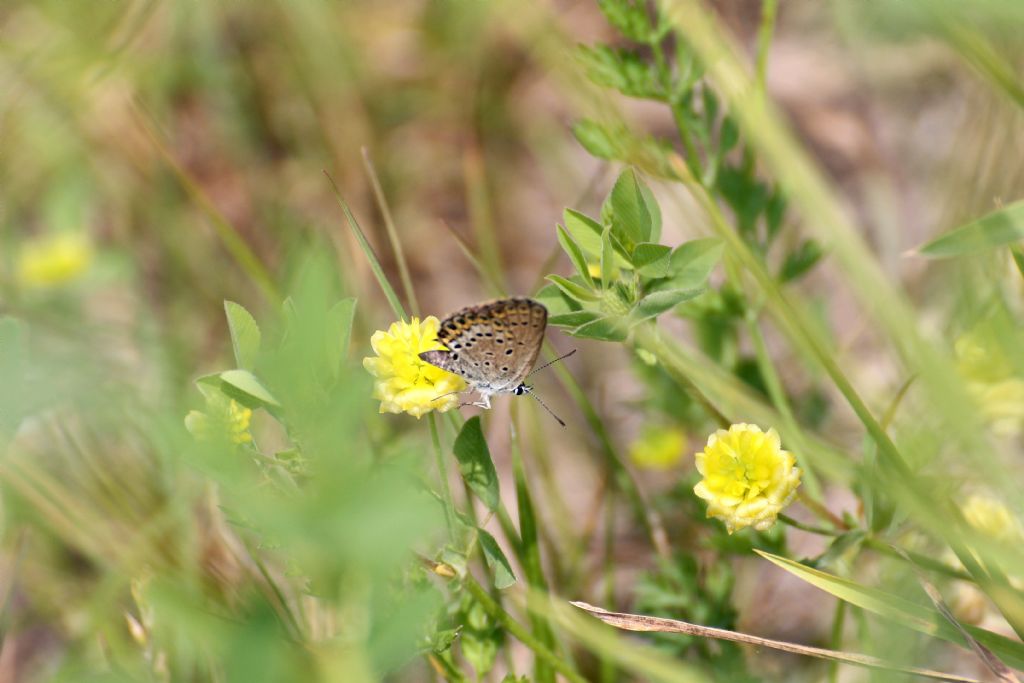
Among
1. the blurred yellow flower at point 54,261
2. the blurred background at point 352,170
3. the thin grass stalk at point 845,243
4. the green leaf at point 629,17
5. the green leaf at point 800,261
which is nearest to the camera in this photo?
the thin grass stalk at point 845,243

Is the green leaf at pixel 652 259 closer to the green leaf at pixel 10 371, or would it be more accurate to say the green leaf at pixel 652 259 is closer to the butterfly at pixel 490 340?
the butterfly at pixel 490 340

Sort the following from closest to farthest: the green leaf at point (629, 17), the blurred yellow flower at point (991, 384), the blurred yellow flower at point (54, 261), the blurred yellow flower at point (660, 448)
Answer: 1. the blurred yellow flower at point (991, 384)
2. the green leaf at point (629, 17)
3. the blurred yellow flower at point (660, 448)
4. the blurred yellow flower at point (54, 261)

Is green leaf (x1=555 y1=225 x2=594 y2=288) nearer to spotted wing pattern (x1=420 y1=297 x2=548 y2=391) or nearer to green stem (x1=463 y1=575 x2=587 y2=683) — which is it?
spotted wing pattern (x1=420 y1=297 x2=548 y2=391)

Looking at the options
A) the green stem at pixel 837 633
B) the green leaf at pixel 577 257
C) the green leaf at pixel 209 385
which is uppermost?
the green leaf at pixel 209 385

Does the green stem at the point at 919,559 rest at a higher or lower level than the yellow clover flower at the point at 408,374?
lower

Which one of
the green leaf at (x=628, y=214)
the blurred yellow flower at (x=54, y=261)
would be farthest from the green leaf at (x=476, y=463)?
the blurred yellow flower at (x=54, y=261)

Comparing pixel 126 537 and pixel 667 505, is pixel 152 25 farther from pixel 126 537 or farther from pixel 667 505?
pixel 667 505

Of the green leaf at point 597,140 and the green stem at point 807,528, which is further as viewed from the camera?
the green leaf at point 597,140

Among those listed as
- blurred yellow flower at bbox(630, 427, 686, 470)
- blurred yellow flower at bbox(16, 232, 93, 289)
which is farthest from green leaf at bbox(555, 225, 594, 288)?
blurred yellow flower at bbox(16, 232, 93, 289)
